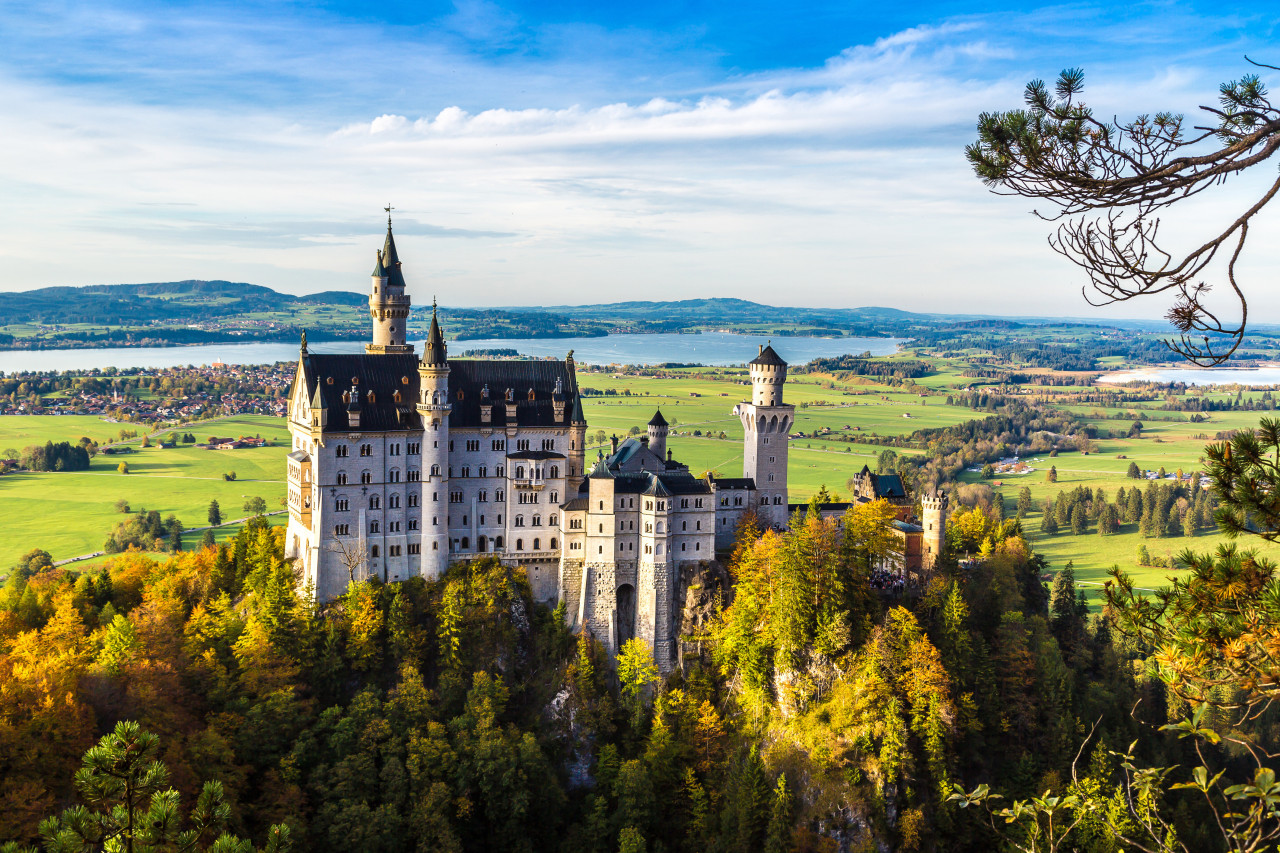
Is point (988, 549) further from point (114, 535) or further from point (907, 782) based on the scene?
point (114, 535)

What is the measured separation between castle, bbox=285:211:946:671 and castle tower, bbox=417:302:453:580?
0.31 feet

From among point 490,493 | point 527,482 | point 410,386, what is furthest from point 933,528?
point 410,386

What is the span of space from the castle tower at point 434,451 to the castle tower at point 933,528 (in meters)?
33.4

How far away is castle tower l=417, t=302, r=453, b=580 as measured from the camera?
202 ft

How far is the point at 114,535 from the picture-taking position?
10850cm

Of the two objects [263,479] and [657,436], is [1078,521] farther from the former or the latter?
[263,479]

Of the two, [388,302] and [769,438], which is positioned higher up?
[388,302]

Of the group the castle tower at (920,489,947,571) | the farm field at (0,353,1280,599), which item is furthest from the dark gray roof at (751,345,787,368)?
the farm field at (0,353,1280,599)

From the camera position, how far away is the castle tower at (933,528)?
65.3m

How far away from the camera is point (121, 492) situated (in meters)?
132

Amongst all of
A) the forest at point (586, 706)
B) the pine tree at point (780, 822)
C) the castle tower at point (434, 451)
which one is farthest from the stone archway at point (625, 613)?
the pine tree at point (780, 822)

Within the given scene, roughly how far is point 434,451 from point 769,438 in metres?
24.0

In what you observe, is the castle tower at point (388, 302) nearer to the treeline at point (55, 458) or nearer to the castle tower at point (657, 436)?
the castle tower at point (657, 436)

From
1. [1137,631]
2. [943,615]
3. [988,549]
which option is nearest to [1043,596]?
[988,549]
